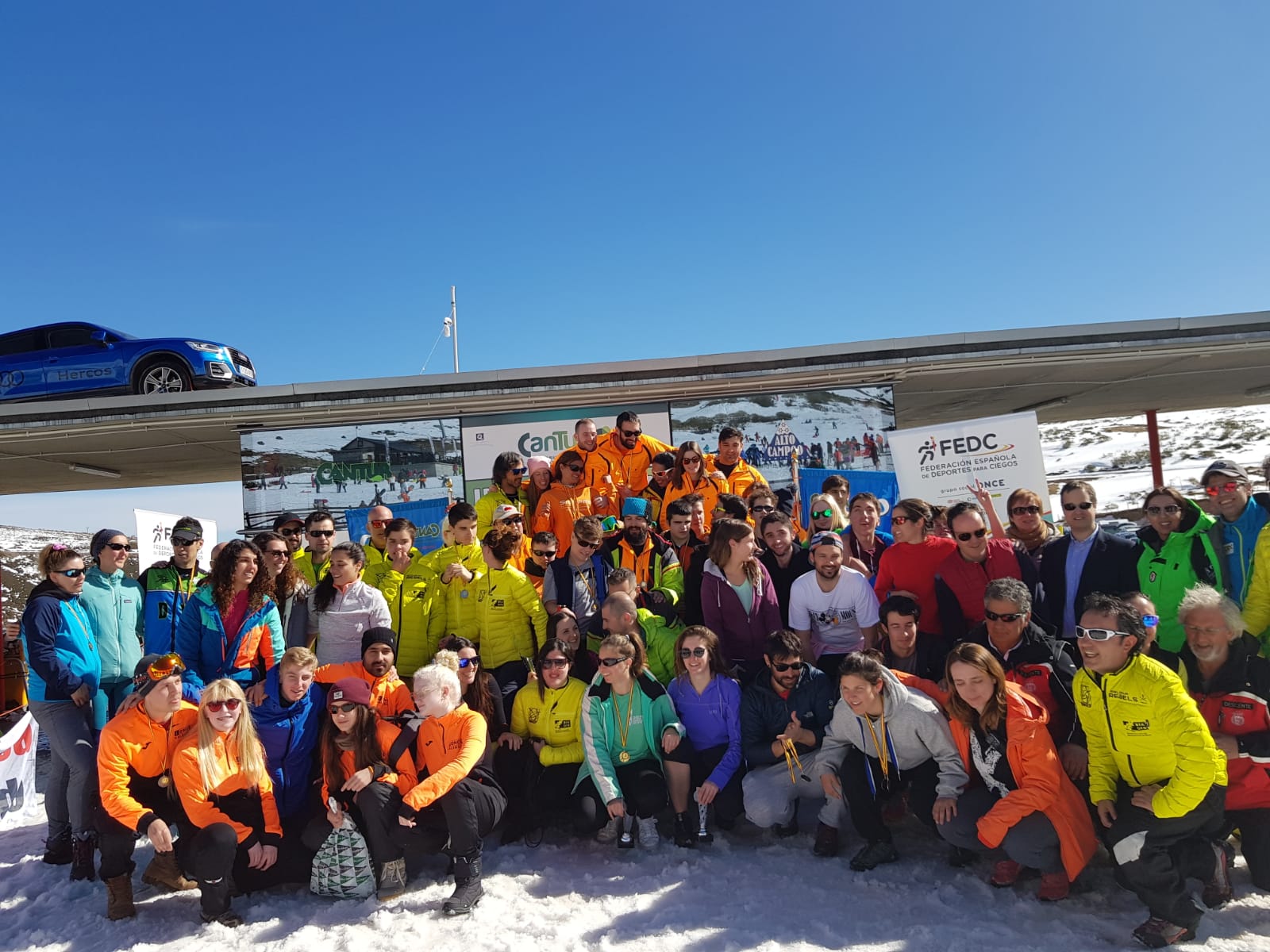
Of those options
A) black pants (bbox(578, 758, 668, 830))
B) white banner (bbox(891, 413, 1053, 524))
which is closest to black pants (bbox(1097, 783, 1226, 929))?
black pants (bbox(578, 758, 668, 830))

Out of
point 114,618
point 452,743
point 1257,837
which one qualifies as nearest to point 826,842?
point 1257,837

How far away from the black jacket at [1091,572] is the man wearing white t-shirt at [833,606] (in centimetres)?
98

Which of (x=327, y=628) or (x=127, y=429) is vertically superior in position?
(x=127, y=429)

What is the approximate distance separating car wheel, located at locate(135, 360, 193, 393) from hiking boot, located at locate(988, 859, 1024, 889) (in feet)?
34.9

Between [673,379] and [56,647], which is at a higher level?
[673,379]

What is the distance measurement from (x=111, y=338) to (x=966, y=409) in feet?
42.5

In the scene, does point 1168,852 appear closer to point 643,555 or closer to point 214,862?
point 643,555

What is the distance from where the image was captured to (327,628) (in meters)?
4.55

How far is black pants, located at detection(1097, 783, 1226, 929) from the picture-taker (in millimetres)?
2945

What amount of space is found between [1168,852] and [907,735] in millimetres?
1080

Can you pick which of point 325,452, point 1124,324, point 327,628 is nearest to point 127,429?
point 325,452

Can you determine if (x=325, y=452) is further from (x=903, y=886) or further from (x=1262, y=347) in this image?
(x=1262, y=347)

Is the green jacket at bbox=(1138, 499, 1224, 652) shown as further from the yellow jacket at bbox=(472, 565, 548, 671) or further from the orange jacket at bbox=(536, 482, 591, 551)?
the orange jacket at bbox=(536, 482, 591, 551)

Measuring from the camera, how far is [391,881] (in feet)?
12.0
